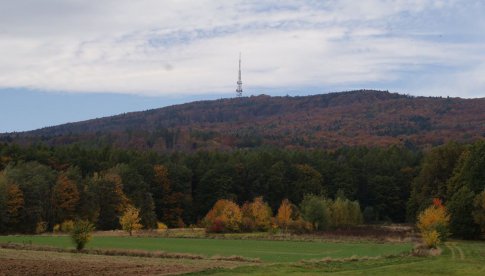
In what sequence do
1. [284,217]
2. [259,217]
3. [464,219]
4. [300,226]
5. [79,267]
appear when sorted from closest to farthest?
[79,267] → [464,219] → [300,226] → [259,217] → [284,217]

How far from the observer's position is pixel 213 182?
371 ft

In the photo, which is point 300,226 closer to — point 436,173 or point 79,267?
point 436,173

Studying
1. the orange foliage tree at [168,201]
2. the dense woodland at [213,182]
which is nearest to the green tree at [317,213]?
the dense woodland at [213,182]

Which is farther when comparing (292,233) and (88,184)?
(88,184)

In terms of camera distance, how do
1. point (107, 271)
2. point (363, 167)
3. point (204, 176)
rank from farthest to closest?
point (363, 167) < point (204, 176) < point (107, 271)

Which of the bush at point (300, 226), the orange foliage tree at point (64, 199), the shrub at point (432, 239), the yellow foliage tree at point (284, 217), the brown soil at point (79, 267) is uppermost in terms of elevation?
the orange foliage tree at point (64, 199)

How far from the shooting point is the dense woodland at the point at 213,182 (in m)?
83.1

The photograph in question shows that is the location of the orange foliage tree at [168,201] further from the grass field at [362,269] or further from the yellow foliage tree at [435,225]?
the grass field at [362,269]

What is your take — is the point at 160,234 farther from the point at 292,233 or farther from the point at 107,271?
the point at 107,271

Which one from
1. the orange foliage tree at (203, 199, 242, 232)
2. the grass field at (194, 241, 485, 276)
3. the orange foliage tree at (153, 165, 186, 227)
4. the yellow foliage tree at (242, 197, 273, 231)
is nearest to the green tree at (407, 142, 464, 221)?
the yellow foliage tree at (242, 197, 273, 231)

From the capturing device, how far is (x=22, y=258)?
38500 millimetres

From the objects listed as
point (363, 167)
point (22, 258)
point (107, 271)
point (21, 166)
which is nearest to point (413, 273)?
point (107, 271)

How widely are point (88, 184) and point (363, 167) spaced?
172ft

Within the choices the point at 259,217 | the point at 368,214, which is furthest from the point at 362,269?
the point at 368,214
